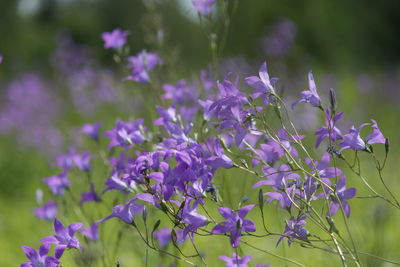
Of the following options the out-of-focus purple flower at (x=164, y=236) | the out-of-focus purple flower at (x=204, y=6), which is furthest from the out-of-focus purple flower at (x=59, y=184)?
the out-of-focus purple flower at (x=204, y=6)

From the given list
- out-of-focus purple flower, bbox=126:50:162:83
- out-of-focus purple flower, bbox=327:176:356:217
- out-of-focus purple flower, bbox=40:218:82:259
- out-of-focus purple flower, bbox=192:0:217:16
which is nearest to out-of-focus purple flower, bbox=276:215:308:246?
out-of-focus purple flower, bbox=327:176:356:217

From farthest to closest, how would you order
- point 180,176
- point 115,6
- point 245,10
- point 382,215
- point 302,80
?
1. point 115,6
2. point 245,10
3. point 302,80
4. point 382,215
5. point 180,176

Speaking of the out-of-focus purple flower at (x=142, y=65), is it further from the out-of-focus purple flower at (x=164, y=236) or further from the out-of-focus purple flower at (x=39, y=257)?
the out-of-focus purple flower at (x=39, y=257)

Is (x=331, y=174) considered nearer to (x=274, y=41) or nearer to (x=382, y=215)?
(x=382, y=215)

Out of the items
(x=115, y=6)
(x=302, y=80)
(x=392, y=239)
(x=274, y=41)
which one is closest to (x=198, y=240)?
(x=392, y=239)

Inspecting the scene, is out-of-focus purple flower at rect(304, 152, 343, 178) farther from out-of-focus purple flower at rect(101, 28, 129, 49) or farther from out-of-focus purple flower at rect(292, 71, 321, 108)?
out-of-focus purple flower at rect(101, 28, 129, 49)

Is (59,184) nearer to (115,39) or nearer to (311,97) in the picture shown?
(115,39)

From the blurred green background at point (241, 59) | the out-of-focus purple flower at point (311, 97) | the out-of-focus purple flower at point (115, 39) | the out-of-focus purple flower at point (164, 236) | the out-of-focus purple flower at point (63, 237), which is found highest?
the blurred green background at point (241, 59)
